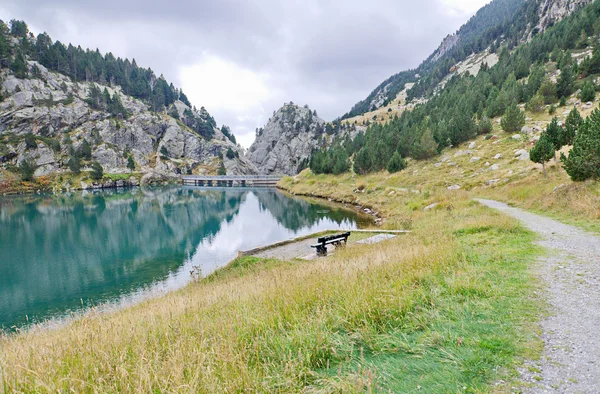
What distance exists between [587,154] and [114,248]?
1444 inches

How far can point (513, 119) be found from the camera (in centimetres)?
4619

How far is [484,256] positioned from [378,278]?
13.7 ft

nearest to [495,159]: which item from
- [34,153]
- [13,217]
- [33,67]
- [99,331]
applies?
[99,331]

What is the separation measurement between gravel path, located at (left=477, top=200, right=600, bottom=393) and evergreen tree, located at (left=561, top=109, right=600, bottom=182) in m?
11.1

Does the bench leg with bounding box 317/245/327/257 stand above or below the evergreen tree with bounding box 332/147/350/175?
below

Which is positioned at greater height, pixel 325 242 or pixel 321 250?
pixel 325 242

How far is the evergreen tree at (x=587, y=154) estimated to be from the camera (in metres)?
16.8

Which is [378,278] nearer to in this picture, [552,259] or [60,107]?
[552,259]

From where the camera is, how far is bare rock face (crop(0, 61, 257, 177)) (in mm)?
104250

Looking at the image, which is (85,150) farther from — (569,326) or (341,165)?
(569,326)

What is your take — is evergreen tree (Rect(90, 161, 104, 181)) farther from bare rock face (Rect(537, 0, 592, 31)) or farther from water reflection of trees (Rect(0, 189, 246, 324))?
bare rock face (Rect(537, 0, 592, 31))

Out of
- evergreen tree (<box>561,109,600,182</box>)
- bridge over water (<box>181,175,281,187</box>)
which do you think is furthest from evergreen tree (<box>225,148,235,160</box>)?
Answer: evergreen tree (<box>561,109,600,182</box>)

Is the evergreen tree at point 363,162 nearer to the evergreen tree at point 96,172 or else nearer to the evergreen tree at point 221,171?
the evergreen tree at point 96,172

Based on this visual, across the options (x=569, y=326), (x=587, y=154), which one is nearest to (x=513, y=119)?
(x=587, y=154)
